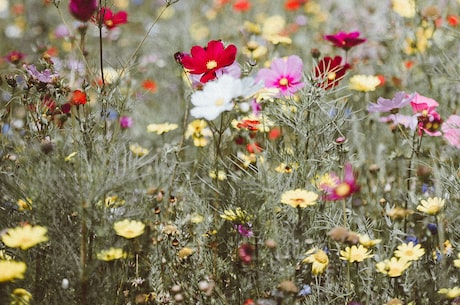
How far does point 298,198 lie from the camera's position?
112cm

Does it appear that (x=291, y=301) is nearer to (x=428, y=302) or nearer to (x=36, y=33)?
(x=428, y=302)

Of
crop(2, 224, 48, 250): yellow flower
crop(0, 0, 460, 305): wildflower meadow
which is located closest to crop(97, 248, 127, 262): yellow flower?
crop(0, 0, 460, 305): wildflower meadow

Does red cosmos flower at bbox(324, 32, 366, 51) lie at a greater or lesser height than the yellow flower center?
greater

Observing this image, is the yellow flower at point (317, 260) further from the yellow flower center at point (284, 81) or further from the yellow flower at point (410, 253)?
the yellow flower center at point (284, 81)

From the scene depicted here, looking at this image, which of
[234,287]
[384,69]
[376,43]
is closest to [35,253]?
[234,287]

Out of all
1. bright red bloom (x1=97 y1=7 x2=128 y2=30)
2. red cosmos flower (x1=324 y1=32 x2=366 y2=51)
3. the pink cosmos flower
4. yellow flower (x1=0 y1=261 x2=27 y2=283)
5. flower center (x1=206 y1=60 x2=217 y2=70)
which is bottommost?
yellow flower (x1=0 y1=261 x2=27 y2=283)

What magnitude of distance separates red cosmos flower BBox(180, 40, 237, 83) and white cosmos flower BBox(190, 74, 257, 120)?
4cm

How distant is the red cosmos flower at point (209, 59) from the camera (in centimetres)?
127

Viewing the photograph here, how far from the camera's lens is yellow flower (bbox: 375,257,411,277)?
1.11 m

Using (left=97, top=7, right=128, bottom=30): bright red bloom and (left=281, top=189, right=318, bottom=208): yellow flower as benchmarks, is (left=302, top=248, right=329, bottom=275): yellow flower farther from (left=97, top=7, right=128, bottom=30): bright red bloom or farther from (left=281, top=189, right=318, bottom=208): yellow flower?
(left=97, top=7, right=128, bottom=30): bright red bloom

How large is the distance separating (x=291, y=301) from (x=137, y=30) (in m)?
2.80

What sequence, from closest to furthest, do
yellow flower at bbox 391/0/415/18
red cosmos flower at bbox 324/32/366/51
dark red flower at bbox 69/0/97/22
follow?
1. dark red flower at bbox 69/0/97/22
2. red cosmos flower at bbox 324/32/366/51
3. yellow flower at bbox 391/0/415/18

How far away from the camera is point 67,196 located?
1114 mm

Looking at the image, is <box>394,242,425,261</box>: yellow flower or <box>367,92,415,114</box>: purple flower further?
<box>367,92,415,114</box>: purple flower
